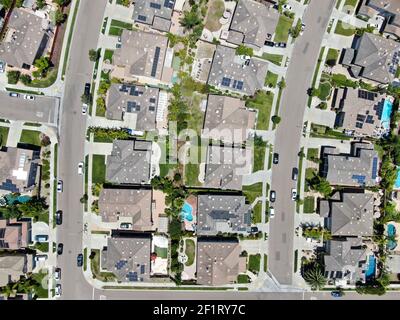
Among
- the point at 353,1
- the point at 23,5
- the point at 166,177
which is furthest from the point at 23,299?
the point at 353,1

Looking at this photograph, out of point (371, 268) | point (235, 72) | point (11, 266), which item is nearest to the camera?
point (11, 266)

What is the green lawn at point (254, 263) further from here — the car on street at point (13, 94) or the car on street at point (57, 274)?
the car on street at point (13, 94)

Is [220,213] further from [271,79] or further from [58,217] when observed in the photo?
[58,217]

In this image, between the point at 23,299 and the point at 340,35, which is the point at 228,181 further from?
the point at 23,299

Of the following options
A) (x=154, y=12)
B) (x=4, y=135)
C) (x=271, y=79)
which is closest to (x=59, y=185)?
(x=4, y=135)

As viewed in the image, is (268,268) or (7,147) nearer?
(7,147)
